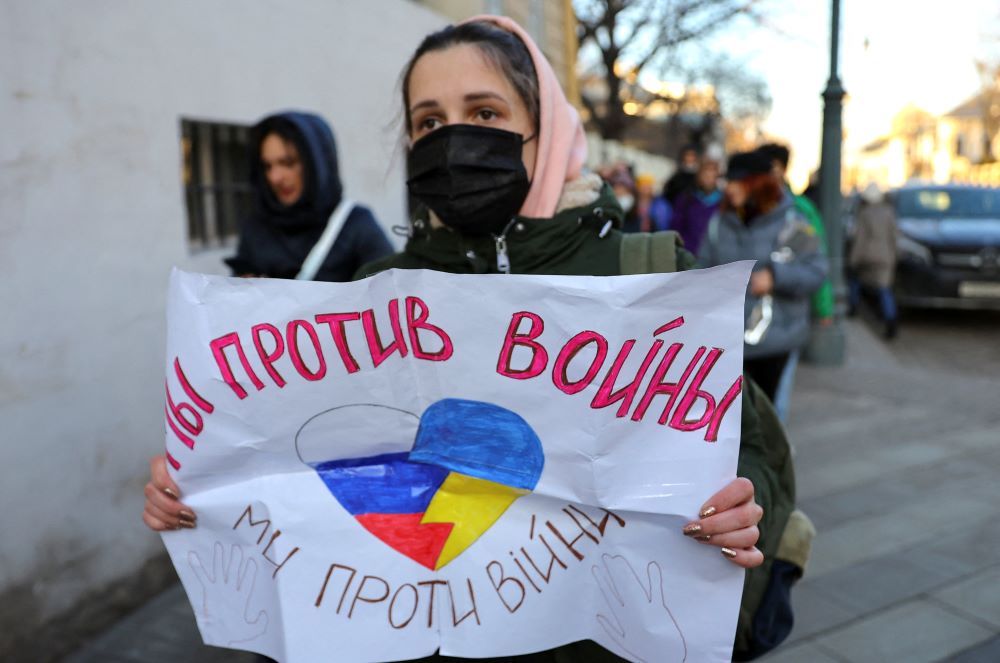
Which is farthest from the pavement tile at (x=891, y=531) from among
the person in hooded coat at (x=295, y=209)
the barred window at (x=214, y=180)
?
the barred window at (x=214, y=180)

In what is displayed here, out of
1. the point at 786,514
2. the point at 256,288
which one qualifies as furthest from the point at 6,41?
the point at 786,514

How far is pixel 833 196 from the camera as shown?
8883mm

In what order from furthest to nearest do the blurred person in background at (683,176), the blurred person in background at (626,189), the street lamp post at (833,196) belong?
the blurred person in background at (683,176) < the blurred person in background at (626,189) < the street lamp post at (833,196)

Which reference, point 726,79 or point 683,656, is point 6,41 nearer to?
point 683,656

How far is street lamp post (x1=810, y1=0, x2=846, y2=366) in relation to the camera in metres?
8.34

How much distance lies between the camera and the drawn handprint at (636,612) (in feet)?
4.50

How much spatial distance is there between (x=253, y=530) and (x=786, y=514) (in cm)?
96

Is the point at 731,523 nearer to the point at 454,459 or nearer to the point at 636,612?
the point at 636,612

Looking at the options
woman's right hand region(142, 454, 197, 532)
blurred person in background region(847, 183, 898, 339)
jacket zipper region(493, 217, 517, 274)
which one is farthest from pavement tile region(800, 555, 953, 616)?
blurred person in background region(847, 183, 898, 339)

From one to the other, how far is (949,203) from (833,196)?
5.18 m

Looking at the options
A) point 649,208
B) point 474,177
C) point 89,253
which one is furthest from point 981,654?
point 649,208

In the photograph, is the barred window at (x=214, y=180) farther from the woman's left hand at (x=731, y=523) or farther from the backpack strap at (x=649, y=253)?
the woman's left hand at (x=731, y=523)

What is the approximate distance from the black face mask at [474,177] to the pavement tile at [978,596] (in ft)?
9.20

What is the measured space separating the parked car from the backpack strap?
11138 millimetres
